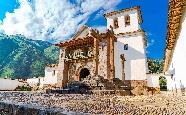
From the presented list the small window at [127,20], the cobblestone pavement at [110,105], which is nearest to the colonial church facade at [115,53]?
the small window at [127,20]

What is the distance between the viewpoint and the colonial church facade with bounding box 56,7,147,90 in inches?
946

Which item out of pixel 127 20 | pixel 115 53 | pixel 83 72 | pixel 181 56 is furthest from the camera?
pixel 127 20

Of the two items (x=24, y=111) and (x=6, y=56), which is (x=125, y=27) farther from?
(x=6, y=56)

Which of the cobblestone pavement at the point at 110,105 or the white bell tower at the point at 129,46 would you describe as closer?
the cobblestone pavement at the point at 110,105

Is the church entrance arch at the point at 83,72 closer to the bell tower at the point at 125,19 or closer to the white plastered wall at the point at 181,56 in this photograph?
the bell tower at the point at 125,19

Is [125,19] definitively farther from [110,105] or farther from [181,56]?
[110,105]

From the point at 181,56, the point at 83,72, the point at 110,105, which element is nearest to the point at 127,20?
the point at 83,72

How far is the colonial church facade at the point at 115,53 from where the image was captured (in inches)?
946

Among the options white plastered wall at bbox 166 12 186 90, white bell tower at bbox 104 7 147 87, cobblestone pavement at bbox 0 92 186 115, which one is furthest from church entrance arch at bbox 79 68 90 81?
cobblestone pavement at bbox 0 92 186 115

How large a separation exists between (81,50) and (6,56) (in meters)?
78.4

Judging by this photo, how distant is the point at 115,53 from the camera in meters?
26.4

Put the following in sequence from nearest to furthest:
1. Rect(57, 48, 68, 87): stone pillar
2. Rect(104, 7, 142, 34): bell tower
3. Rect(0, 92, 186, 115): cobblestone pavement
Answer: Rect(0, 92, 186, 115): cobblestone pavement → Rect(104, 7, 142, 34): bell tower → Rect(57, 48, 68, 87): stone pillar

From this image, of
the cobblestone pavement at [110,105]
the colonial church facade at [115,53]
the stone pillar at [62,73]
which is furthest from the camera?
the stone pillar at [62,73]

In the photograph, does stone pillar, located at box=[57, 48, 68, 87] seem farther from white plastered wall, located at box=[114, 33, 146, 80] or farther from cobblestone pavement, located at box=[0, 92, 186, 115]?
cobblestone pavement, located at box=[0, 92, 186, 115]
